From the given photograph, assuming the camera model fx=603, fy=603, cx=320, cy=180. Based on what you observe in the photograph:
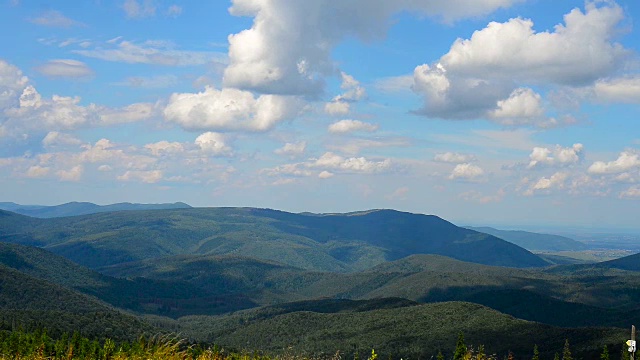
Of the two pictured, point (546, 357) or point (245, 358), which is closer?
point (245, 358)

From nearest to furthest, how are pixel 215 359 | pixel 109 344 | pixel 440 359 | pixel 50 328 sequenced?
pixel 215 359 < pixel 109 344 < pixel 440 359 < pixel 50 328

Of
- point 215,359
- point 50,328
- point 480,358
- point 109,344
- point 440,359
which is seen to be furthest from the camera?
point 50,328

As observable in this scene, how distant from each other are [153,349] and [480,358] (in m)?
14.1

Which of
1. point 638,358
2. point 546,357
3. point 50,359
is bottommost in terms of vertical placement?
point 546,357

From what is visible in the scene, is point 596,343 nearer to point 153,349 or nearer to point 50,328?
point 50,328

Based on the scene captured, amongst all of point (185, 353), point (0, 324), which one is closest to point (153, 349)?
point (185, 353)

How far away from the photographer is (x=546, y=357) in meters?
191

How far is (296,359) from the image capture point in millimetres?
25391

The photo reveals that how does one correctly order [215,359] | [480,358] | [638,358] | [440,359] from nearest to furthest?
[215,359], [480,358], [440,359], [638,358]

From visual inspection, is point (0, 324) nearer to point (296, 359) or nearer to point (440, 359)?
point (440, 359)

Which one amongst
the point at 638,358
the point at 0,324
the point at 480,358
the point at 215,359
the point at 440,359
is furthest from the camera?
the point at 0,324

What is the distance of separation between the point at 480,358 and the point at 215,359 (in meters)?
11.5

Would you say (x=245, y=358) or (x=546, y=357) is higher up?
(x=245, y=358)

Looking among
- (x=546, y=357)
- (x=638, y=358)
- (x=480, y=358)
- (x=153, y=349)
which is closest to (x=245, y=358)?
(x=153, y=349)
